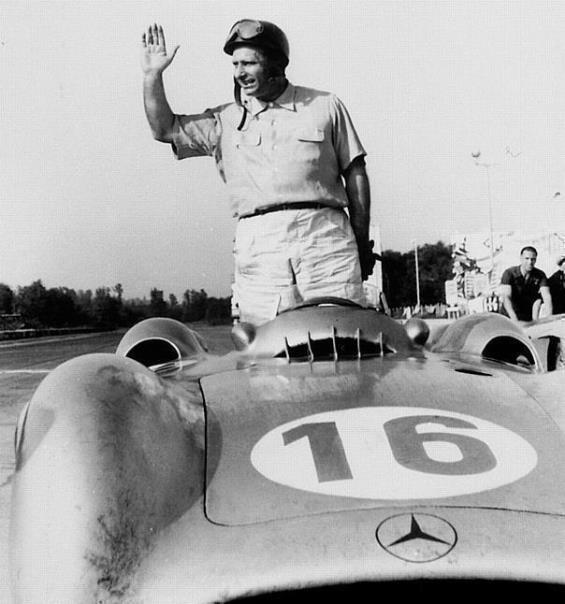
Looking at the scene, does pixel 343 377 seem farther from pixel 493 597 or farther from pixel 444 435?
pixel 493 597

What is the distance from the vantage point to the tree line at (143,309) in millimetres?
7336

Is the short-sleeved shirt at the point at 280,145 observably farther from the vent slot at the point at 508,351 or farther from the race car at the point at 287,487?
the race car at the point at 287,487

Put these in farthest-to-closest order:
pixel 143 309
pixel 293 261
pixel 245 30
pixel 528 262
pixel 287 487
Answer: pixel 143 309
pixel 528 262
pixel 293 261
pixel 245 30
pixel 287 487

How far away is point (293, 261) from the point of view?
2963 mm

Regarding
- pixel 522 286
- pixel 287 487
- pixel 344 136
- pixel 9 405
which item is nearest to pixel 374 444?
pixel 287 487

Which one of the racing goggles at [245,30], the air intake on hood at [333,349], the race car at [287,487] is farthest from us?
the racing goggles at [245,30]

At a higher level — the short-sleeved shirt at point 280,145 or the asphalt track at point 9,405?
the short-sleeved shirt at point 280,145

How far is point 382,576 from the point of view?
111 cm

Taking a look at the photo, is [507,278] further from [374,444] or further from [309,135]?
[374,444]

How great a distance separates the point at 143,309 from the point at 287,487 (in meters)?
19.8

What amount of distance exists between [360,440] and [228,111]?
80.8 inches

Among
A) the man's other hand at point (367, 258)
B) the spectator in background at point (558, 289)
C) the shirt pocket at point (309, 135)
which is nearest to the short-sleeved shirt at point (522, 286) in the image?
the spectator in background at point (558, 289)

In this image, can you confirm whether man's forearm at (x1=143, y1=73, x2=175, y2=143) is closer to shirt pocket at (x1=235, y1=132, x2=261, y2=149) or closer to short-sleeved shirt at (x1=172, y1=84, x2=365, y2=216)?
short-sleeved shirt at (x1=172, y1=84, x2=365, y2=216)

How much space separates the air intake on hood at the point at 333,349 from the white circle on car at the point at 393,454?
53 centimetres
